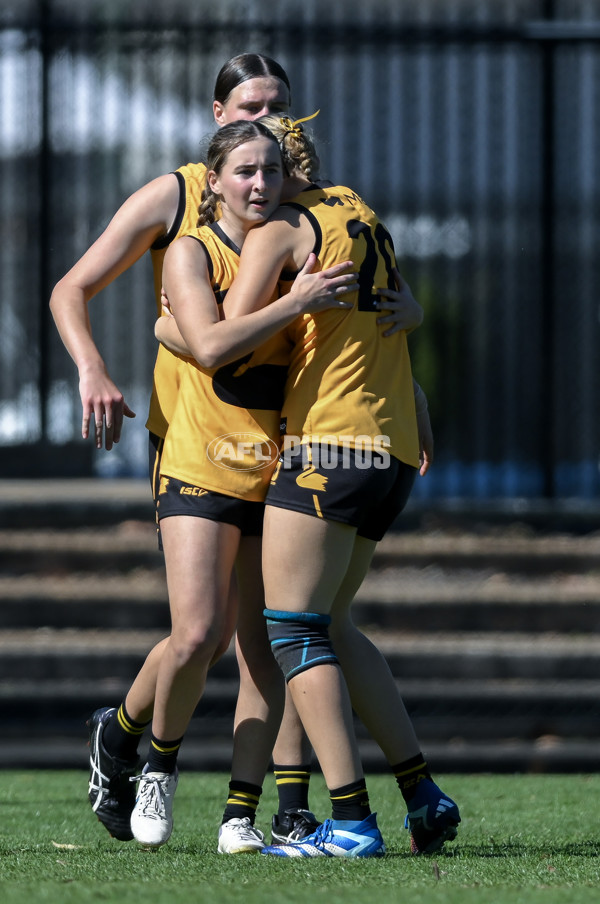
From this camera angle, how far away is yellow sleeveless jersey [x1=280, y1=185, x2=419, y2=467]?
2721 millimetres

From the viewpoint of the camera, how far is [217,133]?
2.87 m

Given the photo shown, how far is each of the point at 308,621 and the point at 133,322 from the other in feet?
21.8

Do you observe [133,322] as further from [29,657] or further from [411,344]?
[29,657]

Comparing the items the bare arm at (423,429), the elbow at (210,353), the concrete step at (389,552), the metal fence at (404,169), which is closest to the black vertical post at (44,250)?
the metal fence at (404,169)

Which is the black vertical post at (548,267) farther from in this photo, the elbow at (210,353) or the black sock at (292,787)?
the elbow at (210,353)

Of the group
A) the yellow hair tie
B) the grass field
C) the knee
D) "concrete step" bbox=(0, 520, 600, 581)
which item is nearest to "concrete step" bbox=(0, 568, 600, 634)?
"concrete step" bbox=(0, 520, 600, 581)

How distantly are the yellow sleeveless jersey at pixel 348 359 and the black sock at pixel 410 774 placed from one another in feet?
2.22

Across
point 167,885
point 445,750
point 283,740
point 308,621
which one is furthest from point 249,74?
point 445,750

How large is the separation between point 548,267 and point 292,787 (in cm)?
520

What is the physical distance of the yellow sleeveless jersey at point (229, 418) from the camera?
9.26 feet

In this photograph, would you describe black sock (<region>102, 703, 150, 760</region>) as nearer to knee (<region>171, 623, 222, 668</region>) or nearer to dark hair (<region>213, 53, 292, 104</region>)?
knee (<region>171, 623, 222, 668</region>)

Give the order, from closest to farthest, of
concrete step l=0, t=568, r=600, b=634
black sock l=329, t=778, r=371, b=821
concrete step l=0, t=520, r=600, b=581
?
1. black sock l=329, t=778, r=371, b=821
2. concrete step l=0, t=568, r=600, b=634
3. concrete step l=0, t=520, r=600, b=581

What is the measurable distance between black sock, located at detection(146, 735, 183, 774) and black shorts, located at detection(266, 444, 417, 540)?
0.64 meters

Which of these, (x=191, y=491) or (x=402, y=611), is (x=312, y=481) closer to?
(x=191, y=491)
